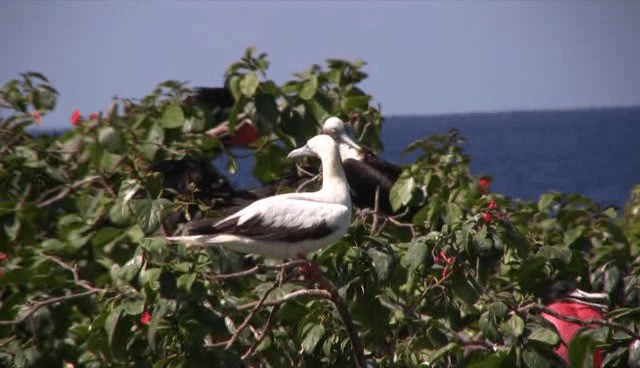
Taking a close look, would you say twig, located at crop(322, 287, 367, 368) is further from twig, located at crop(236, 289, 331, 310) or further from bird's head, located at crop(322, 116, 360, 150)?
bird's head, located at crop(322, 116, 360, 150)

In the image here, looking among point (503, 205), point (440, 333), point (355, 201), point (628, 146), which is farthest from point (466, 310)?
point (628, 146)

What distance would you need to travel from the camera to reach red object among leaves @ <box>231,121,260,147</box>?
6.43 metres

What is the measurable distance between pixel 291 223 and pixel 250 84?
1115 millimetres

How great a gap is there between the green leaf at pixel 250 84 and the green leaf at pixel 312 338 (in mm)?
1471

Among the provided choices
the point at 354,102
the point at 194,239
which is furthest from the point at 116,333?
the point at 354,102

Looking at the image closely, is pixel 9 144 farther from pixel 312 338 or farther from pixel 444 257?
pixel 444 257

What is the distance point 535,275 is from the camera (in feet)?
15.8

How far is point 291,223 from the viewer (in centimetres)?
479

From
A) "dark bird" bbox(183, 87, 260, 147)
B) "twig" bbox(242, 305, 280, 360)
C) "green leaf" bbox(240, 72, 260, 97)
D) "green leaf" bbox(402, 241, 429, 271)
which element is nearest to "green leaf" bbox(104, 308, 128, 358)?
"twig" bbox(242, 305, 280, 360)

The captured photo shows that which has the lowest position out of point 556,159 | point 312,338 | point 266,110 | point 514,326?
→ point 556,159

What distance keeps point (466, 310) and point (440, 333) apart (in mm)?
183

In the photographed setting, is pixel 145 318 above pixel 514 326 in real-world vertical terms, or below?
below

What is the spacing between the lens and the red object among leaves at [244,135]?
6.43 metres

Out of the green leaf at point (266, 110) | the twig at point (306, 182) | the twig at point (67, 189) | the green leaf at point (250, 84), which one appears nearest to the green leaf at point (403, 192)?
the twig at point (306, 182)
